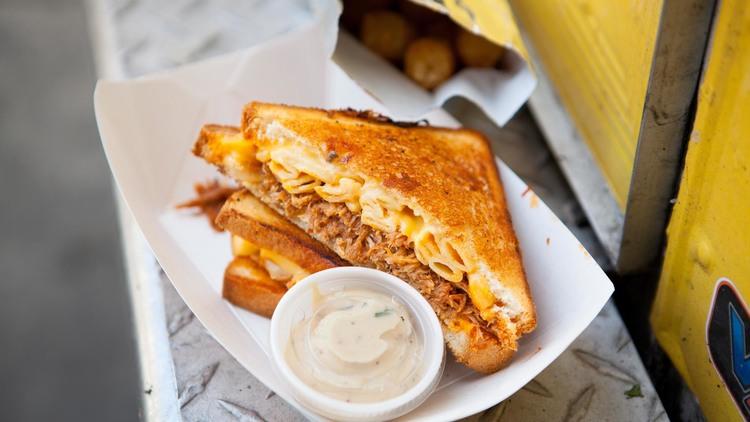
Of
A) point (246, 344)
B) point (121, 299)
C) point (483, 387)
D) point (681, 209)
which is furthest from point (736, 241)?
point (121, 299)

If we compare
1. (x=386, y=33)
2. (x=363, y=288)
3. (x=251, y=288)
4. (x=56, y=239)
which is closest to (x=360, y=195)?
(x=363, y=288)

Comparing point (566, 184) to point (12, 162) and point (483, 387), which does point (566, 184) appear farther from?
point (12, 162)

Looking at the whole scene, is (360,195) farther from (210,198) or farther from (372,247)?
(210,198)

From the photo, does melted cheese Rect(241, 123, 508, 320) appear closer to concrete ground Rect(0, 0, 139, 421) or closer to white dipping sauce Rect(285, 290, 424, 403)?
white dipping sauce Rect(285, 290, 424, 403)

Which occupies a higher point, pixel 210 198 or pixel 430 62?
pixel 430 62

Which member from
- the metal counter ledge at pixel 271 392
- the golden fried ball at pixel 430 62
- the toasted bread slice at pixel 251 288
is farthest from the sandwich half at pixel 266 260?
the golden fried ball at pixel 430 62
